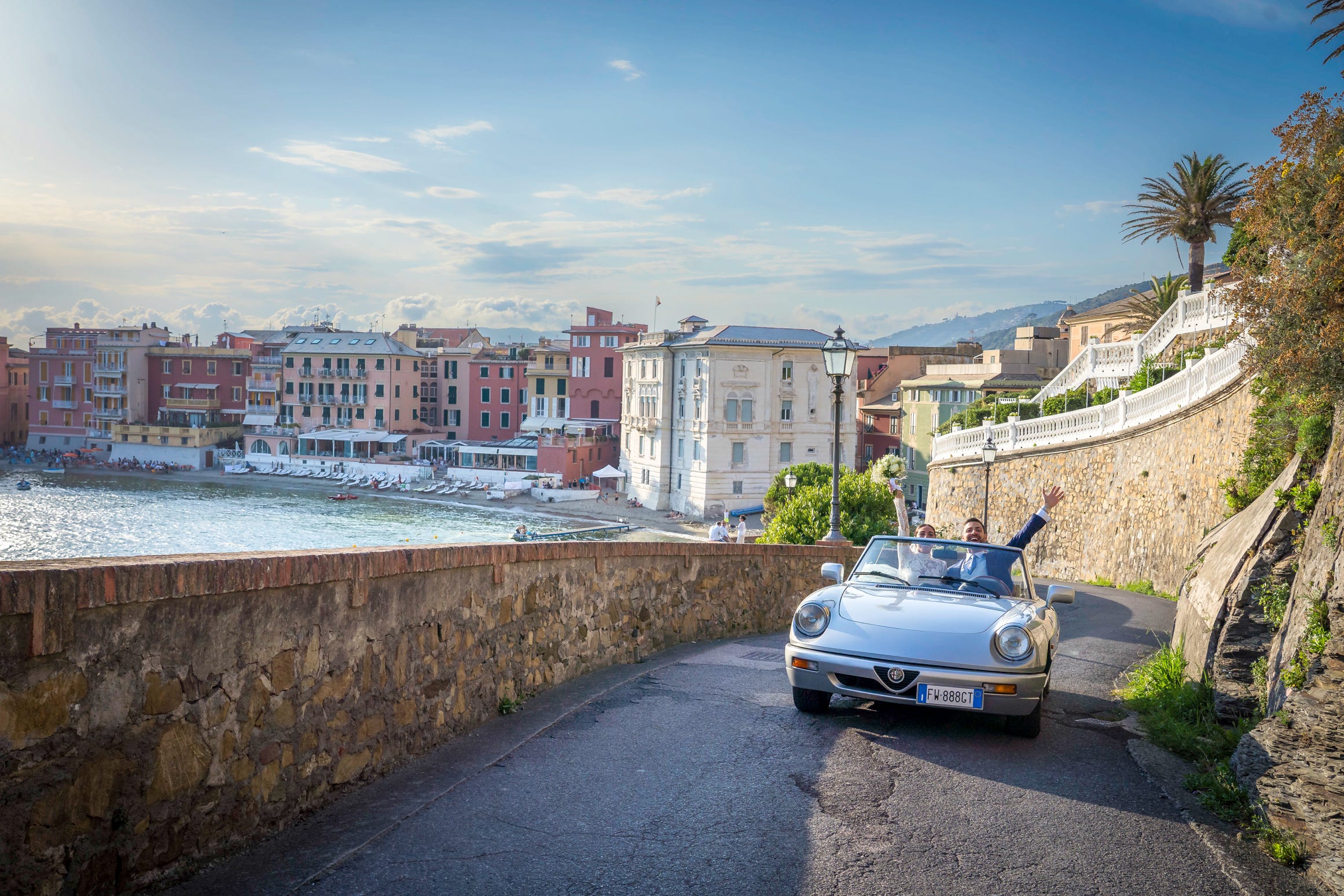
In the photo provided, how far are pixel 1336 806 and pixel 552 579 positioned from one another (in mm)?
5040

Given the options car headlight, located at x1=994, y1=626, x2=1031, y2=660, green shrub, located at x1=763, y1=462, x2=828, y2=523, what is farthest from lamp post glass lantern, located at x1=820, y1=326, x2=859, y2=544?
green shrub, located at x1=763, y1=462, x2=828, y2=523

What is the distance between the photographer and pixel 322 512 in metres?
69.7

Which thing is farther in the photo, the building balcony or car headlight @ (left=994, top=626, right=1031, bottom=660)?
the building balcony

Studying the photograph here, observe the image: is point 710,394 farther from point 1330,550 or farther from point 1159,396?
point 1330,550

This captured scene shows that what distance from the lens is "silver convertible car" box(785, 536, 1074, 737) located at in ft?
20.1

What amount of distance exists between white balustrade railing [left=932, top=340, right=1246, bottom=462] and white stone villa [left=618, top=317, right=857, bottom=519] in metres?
30.8

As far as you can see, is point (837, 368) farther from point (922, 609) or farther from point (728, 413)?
point (728, 413)

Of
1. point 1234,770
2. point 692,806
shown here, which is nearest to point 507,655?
point 692,806

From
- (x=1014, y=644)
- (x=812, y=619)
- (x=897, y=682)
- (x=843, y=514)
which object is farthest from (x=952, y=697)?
(x=843, y=514)

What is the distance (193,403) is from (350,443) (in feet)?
61.8

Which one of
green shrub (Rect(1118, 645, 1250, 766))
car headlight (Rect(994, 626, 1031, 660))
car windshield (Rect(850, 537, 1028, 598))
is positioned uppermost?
car windshield (Rect(850, 537, 1028, 598))

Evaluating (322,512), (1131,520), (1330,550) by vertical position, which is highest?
(1330,550)

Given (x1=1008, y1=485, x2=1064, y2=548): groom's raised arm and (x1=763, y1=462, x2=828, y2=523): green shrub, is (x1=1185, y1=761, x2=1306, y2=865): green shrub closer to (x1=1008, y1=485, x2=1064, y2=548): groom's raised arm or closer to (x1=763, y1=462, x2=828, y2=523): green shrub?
(x1=1008, y1=485, x2=1064, y2=548): groom's raised arm

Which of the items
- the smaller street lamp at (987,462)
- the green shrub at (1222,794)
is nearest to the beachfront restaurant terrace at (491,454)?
the smaller street lamp at (987,462)
